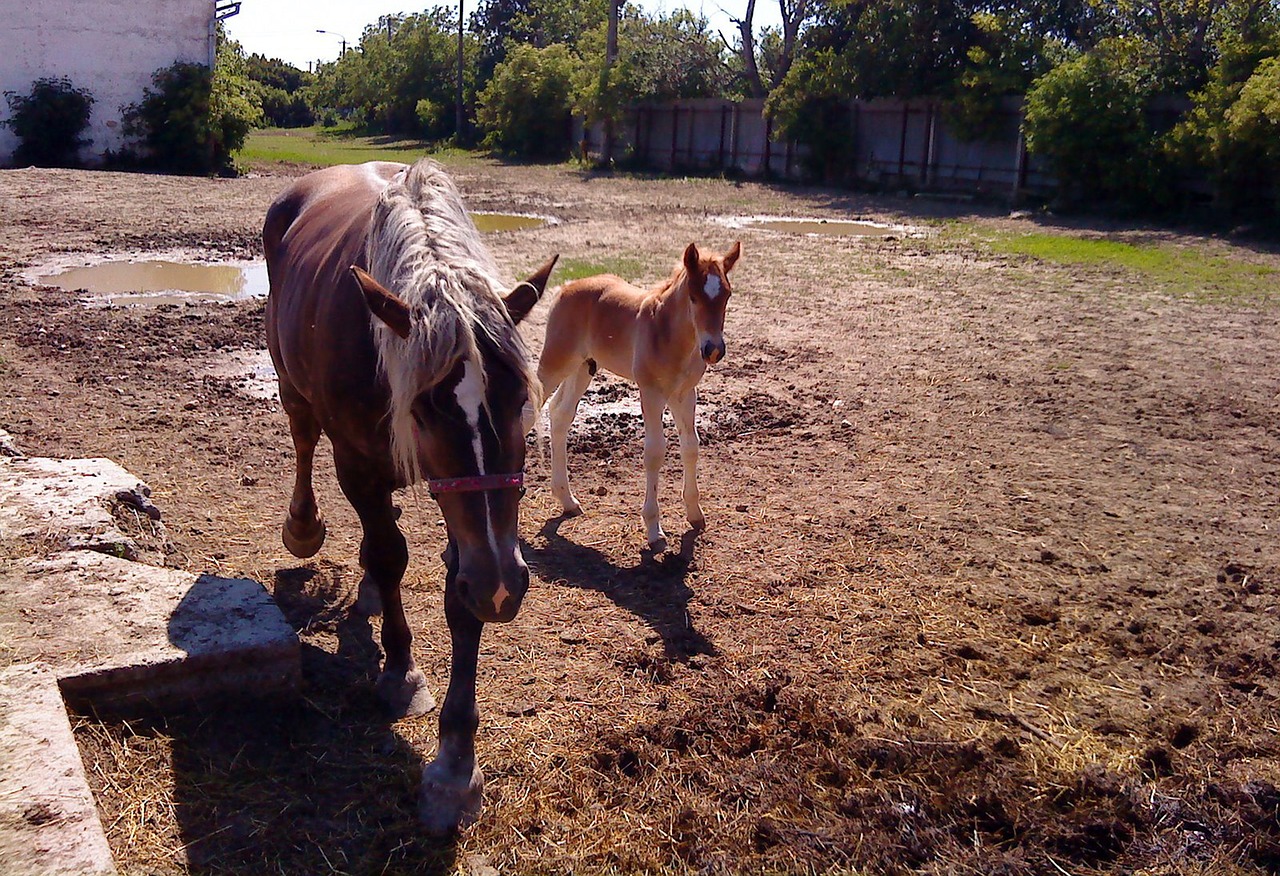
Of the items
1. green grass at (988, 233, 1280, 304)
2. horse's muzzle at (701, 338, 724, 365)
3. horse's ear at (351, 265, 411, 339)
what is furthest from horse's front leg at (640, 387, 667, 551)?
green grass at (988, 233, 1280, 304)

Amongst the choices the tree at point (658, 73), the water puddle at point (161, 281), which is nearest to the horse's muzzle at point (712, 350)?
the water puddle at point (161, 281)

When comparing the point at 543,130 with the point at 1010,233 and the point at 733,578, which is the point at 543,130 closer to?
the point at 1010,233

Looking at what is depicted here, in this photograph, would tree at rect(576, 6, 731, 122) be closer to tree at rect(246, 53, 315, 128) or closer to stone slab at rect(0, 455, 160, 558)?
stone slab at rect(0, 455, 160, 558)

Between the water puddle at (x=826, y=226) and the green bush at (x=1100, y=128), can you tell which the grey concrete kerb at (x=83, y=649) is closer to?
the water puddle at (x=826, y=226)

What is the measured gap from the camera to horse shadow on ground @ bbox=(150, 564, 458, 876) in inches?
115

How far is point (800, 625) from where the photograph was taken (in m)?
4.57

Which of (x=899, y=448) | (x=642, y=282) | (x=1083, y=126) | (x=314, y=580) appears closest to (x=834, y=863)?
(x=314, y=580)

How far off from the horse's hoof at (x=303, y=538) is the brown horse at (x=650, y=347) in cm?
136

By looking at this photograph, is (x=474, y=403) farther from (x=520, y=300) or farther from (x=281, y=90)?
(x=281, y=90)

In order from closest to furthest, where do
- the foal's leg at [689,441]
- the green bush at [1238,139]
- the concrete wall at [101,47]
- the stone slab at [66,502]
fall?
the stone slab at [66,502]
the foal's leg at [689,441]
the green bush at [1238,139]
the concrete wall at [101,47]

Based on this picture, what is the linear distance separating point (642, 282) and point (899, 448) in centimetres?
574

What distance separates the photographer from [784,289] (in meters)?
12.5

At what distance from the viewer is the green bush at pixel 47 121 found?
2694 cm

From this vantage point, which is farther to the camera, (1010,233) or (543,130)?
(543,130)
